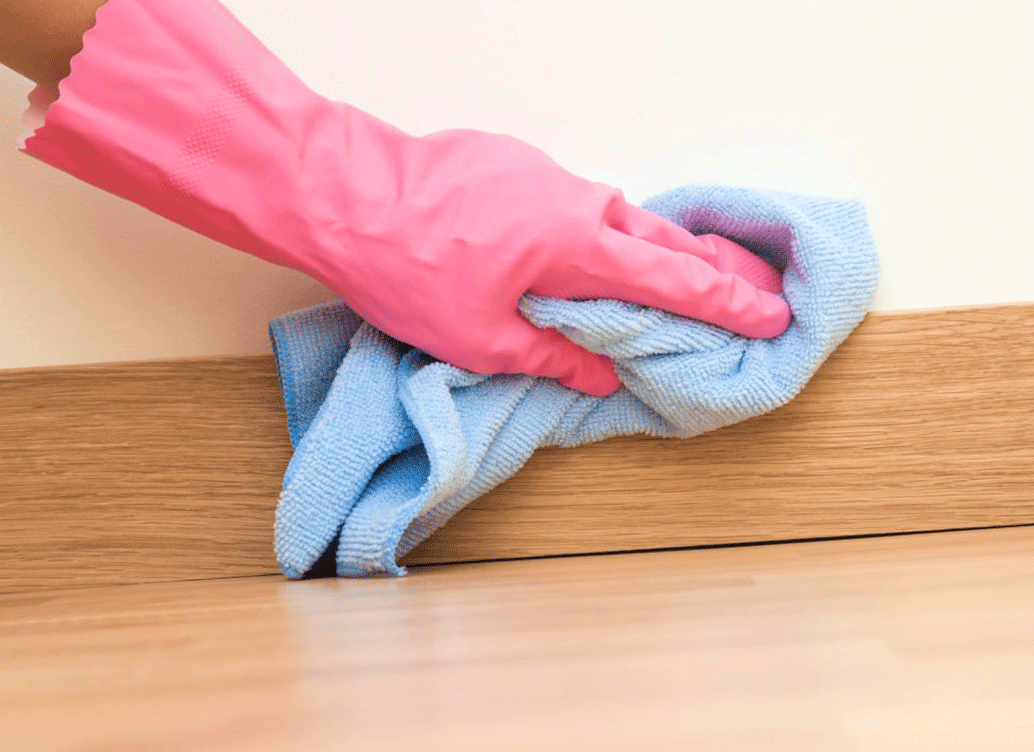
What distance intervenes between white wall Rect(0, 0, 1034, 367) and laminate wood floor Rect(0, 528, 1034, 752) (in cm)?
26

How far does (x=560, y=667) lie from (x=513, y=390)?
32 cm

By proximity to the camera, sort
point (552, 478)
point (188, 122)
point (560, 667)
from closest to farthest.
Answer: point (560, 667) < point (188, 122) < point (552, 478)

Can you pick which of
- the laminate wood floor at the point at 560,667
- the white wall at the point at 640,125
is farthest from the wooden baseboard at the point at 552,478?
the laminate wood floor at the point at 560,667

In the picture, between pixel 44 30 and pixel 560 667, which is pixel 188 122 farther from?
pixel 560 667

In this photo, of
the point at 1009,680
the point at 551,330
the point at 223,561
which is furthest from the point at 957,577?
the point at 223,561

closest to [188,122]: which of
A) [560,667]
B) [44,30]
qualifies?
[44,30]

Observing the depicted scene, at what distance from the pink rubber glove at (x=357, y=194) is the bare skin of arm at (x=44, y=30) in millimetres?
21

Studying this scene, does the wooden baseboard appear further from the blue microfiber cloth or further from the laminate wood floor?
the laminate wood floor

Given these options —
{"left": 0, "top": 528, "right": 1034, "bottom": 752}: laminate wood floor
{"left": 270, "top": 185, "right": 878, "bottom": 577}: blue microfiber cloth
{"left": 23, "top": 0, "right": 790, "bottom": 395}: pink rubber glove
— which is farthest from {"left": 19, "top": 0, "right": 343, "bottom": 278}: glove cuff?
{"left": 0, "top": 528, "right": 1034, "bottom": 752}: laminate wood floor

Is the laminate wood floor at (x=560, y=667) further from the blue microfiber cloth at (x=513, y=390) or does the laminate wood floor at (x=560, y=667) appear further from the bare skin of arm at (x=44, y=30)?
the bare skin of arm at (x=44, y=30)

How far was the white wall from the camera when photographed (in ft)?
2.28

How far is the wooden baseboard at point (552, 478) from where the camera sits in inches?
27.7

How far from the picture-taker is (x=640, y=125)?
71 cm

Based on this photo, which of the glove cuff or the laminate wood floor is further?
the glove cuff
